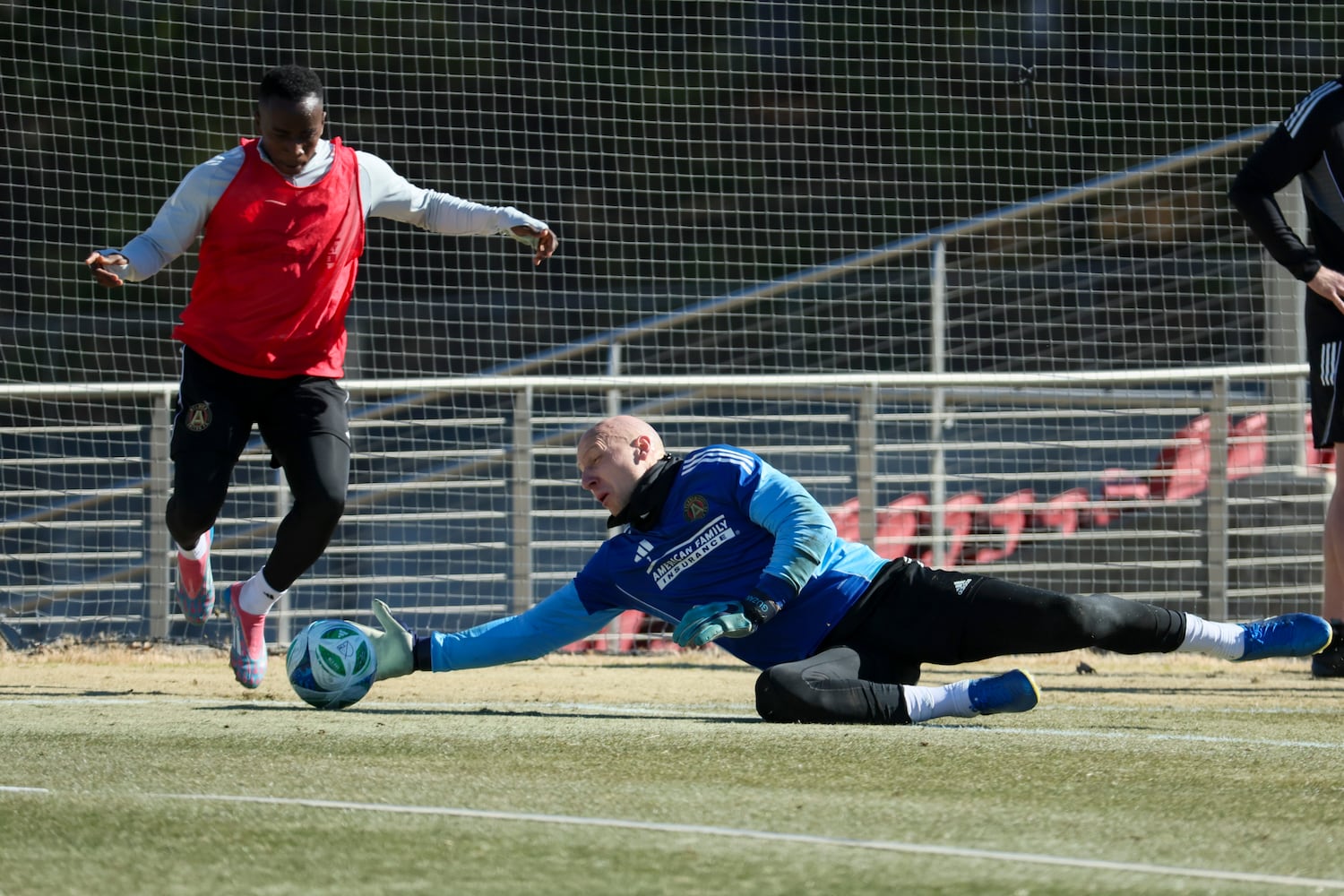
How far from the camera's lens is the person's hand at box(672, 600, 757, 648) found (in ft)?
11.9

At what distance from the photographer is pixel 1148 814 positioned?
2.60 m

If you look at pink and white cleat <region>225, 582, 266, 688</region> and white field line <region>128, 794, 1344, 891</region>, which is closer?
white field line <region>128, 794, 1344, 891</region>

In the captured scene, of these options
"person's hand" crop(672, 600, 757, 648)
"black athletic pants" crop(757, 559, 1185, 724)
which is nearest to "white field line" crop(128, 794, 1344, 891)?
"person's hand" crop(672, 600, 757, 648)

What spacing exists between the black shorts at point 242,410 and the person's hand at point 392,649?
74 centimetres

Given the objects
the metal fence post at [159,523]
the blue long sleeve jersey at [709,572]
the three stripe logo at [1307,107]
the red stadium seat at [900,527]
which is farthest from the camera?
the red stadium seat at [900,527]

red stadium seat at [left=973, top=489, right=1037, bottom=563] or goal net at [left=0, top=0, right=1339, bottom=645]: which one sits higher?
goal net at [left=0, top=0, right=1339, bottom=645]

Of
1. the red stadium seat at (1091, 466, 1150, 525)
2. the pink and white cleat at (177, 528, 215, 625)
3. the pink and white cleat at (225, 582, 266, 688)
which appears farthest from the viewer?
the red stadium seat at (1091, 466, 1150, 525)

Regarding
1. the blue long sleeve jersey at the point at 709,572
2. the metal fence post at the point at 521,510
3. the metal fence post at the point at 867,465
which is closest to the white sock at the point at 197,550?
the blue long sleeve jersey at the point at 709,572

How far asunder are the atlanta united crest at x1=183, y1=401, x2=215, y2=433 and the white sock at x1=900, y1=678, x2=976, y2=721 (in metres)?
2.01

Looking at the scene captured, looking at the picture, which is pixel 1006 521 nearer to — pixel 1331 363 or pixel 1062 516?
pixel 1062 516

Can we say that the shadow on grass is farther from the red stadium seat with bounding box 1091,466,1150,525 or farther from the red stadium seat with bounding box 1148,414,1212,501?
the red stadium seat with bounding box 1091,466,1150,525

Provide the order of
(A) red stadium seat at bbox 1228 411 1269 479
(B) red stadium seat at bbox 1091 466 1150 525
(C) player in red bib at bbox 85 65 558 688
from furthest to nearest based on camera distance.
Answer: (B) red stadium seat at bbox 1091 466 1150 525 → (A) red stadium seat at bbox 1228 411 1269 479 → (C) player in red bib at bbox 85 65 558 688

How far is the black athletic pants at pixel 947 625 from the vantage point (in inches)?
155

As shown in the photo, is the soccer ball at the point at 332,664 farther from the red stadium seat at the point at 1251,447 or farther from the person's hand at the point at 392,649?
the red stadium seat at the point at 1251,447
